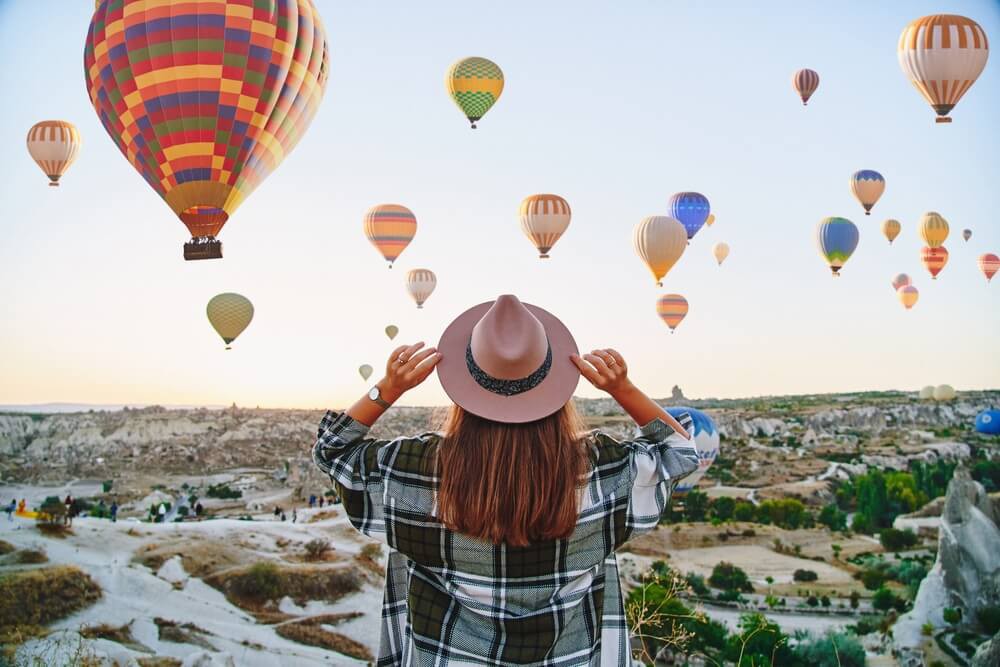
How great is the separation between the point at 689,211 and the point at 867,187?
13.8 feet

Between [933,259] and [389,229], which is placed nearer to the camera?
[389,229]

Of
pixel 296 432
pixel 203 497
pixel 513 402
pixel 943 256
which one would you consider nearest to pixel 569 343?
pixel 513 402

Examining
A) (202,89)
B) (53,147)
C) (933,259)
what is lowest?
(933,259)

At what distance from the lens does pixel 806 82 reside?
57.5 feet

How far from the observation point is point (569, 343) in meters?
1.27

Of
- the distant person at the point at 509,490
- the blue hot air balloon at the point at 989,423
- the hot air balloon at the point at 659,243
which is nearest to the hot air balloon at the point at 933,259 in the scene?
the hot air balloon at the point at 659,243

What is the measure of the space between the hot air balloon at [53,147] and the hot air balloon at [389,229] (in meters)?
4.67

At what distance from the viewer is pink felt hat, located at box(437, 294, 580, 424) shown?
1.15m

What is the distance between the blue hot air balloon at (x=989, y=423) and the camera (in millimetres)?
34906

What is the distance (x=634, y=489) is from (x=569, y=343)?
0.75ft

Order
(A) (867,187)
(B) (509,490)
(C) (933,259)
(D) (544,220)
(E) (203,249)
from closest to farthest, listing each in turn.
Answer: (B) (509,490) < (E) (203,249) < (D) (544,220) < (A) (867,187) < (C) (933,259)

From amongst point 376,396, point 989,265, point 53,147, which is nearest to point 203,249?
point 53,147

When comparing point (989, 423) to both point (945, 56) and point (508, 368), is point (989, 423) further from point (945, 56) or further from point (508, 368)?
point (508, 368)

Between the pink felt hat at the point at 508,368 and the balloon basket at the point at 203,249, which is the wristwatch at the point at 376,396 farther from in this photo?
the balloon basket at the point at 203,249
